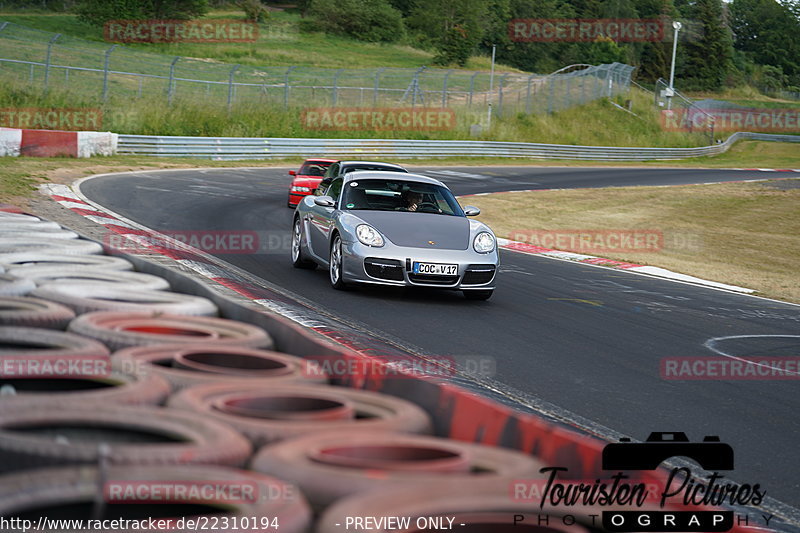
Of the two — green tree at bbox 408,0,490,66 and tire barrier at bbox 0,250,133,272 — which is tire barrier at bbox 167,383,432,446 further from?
green tree at bbox 408,0,490,66

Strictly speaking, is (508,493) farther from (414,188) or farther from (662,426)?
(414,188)

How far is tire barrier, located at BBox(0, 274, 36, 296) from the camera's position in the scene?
4.66 metres

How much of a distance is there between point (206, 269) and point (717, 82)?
109411mm

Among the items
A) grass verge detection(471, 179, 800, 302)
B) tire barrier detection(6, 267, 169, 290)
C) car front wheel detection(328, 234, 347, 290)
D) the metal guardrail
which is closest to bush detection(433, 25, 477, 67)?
the metal guardrail

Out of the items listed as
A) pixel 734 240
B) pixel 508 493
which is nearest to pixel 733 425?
pixel 508 493

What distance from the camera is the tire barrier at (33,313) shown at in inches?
160

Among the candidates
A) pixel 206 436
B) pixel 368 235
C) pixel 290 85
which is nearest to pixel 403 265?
pixel 368 235

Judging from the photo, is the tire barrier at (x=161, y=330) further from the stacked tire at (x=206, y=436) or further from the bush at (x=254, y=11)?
the bush at (x=254, y=11)

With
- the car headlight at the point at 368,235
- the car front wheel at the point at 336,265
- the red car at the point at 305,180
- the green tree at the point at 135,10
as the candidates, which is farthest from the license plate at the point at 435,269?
the green tree at the point at 135,10

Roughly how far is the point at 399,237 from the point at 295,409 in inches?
274

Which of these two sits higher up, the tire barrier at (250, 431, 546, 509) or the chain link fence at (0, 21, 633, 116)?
the chain link fence at (0, 21, 633, 116)

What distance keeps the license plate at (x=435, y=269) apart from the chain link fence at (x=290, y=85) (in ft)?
97.5

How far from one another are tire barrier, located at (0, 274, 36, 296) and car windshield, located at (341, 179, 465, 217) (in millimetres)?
6457

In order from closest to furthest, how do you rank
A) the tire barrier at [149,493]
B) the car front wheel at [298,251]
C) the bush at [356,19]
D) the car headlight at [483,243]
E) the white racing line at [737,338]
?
1. the tire barrier at [149,493]
2. the white racing line at [737,338]
3. the car headlight at [483,243]
4. the car front wheel at [298,251]
5. the bush at [356,19]
